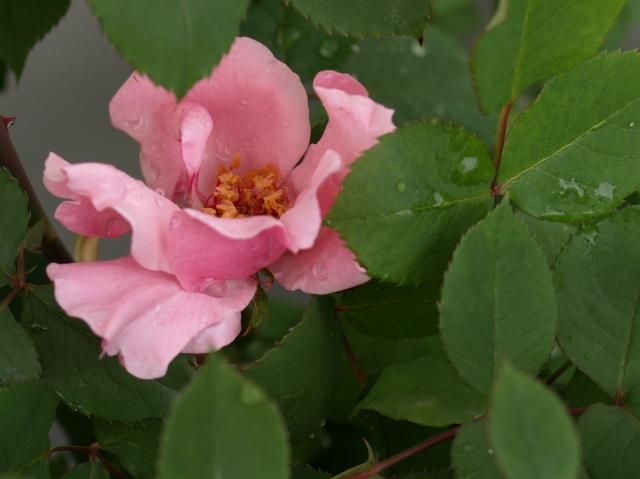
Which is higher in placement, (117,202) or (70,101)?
(117,202)

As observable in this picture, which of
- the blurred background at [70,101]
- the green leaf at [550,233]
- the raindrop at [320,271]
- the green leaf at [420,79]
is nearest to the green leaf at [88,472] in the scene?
the raindrop at [320,271]

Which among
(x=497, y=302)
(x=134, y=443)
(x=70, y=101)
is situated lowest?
(x=70, y=101)

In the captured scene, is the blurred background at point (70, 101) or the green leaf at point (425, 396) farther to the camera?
the blurred background at point (70, 101)

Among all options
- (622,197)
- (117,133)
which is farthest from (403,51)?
(622,197)

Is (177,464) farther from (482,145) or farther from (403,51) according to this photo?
(403,51)

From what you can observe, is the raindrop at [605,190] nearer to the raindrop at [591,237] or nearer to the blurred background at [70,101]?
the raindrop at [591,237]

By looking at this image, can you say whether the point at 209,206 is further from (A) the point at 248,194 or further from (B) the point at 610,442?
(B) the point at 610,442

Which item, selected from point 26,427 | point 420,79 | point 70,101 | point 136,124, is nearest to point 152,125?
point 136,124
